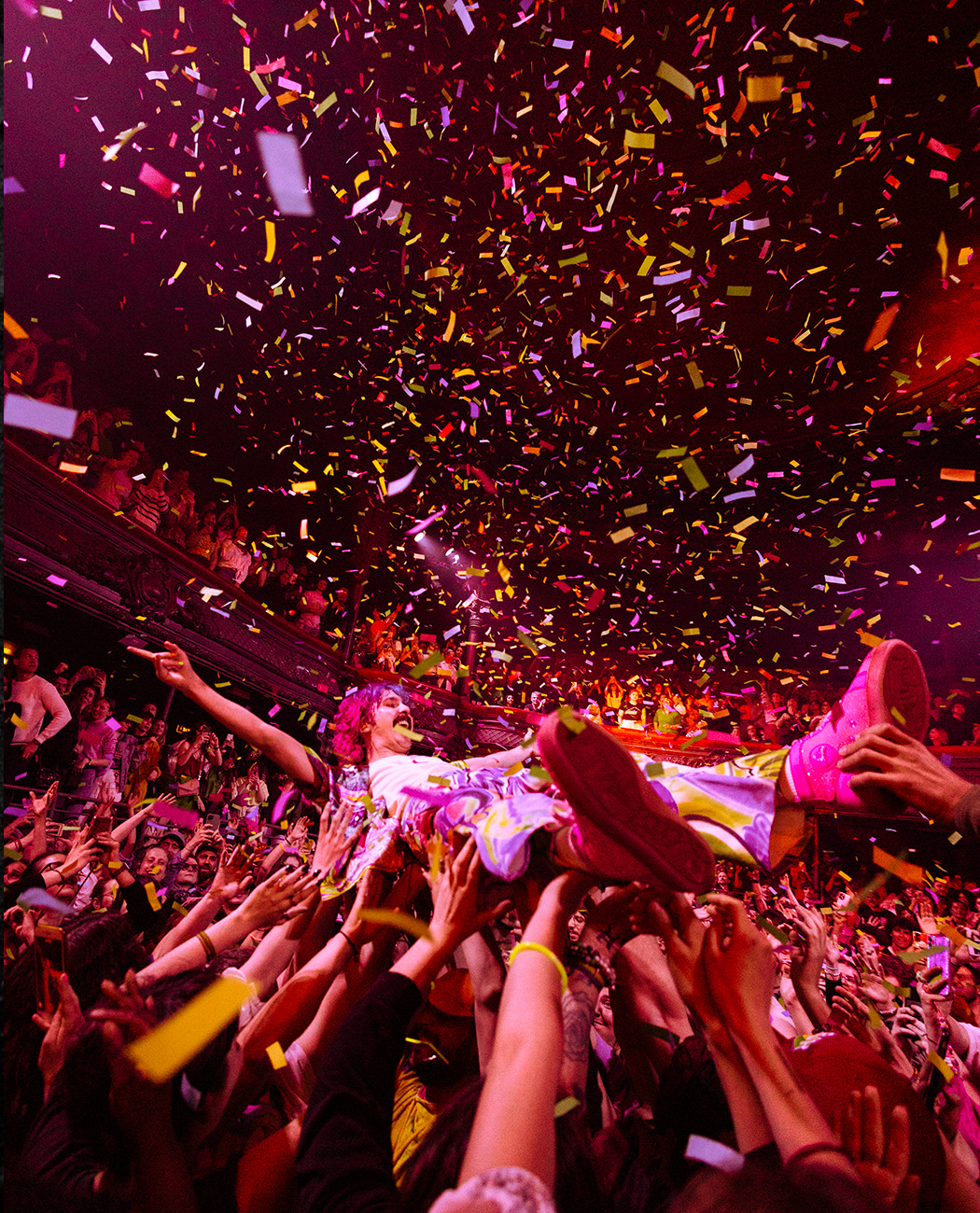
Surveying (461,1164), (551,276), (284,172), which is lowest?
(461,1164)

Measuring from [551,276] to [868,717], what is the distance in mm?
4309

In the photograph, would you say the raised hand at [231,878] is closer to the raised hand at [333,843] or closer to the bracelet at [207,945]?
the raised hand at [333,843]

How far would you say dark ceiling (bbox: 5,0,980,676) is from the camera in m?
3.32

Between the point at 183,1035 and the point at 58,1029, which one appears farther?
the point at 58,1029

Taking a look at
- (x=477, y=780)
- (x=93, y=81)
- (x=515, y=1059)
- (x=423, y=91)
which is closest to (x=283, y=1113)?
(x=515, y=1059)

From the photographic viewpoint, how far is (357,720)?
2676 millimetres

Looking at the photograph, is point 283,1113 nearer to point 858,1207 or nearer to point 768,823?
point 858,1207

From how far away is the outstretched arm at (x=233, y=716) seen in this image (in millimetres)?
1885

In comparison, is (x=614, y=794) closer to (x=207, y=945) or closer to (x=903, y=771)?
(x=903, y=771)

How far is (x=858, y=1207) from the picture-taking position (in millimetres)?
527

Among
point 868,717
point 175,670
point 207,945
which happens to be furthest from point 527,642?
point 207,945

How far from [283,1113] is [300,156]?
452 cm

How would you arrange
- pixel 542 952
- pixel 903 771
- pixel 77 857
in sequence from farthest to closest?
1. pixel 77 857
2. pixel 903 771
3. pixel 542 952

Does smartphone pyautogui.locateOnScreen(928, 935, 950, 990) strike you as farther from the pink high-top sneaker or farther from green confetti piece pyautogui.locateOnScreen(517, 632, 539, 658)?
green confetti piece pyautogui.locateOnScreen(517, 632, 539, 658)
